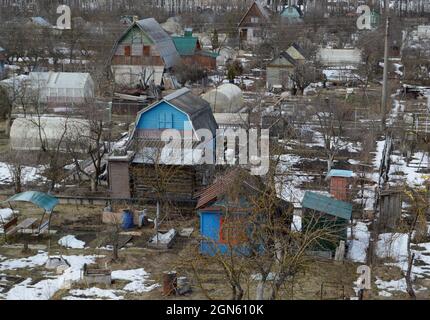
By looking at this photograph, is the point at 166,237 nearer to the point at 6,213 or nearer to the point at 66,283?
the point at 66,283

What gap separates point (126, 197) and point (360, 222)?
461cm

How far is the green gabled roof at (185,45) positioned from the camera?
3048 centimetres

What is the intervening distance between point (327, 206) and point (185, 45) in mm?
21171

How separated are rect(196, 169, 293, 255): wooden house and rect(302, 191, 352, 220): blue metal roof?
12.8 inches

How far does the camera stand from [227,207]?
32.1ft

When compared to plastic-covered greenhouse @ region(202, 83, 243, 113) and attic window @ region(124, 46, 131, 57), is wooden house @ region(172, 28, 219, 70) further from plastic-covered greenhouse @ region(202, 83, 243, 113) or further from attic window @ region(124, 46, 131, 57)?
plastic-covered greenhouse @ region(202, 83, 243, 113)

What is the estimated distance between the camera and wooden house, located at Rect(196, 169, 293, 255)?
9.83 metres

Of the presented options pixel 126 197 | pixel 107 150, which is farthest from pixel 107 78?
pixel 126 197

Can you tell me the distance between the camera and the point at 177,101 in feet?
49.2

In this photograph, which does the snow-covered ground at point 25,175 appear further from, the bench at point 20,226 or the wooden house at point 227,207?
the wooden house at point 227,207

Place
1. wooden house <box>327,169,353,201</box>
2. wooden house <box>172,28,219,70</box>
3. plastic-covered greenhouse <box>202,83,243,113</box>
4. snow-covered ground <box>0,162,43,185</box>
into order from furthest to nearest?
wooden house <box>172,28,219,70</box>, plastic-covered greenhouse <box>202,83,243,113</box>, snow-covered ground <box>0,162,43,185</box>, wooden house <box>327,169,353,201</box>

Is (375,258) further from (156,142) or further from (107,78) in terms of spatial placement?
(107,78)

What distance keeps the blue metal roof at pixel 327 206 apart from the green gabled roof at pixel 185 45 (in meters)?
20.5

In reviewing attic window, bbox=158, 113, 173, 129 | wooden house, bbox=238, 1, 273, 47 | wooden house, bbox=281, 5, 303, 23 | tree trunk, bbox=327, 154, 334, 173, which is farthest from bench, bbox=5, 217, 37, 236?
wooden house, bbox=281, 5, 303, 23
